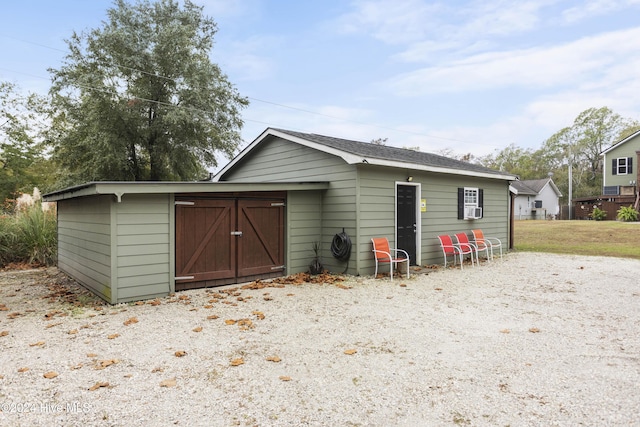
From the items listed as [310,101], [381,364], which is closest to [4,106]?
[310,101]

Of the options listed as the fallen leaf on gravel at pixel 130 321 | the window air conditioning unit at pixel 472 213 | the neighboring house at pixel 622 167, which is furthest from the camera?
the neighboring house at pixel 622 167

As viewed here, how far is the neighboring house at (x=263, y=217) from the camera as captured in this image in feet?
18.2

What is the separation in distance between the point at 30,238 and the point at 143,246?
19.6 feet

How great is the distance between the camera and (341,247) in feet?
24.3

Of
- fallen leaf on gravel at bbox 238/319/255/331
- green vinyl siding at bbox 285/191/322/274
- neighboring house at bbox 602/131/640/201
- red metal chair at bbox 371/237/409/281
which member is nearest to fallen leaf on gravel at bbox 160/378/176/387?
fallen leaf on gravel at bbox 238/319/255/331

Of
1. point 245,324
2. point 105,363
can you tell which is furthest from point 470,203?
point 105,363

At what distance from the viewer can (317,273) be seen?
25.1 ft

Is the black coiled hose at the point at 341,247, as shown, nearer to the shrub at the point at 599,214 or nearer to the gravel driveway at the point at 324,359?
the gravel driveway at the point at 324,359

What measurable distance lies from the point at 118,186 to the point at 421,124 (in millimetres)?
29851

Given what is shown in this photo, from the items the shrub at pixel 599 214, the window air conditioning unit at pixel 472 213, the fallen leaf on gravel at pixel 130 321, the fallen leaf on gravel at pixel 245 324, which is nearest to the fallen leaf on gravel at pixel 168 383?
the fallen leaf on gravel at pixel 245 324

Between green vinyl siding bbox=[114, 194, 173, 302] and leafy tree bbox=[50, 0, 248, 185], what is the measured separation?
484 inches

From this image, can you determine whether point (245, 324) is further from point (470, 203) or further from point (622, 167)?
point (622, 167)

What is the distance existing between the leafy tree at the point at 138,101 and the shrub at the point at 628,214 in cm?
2392

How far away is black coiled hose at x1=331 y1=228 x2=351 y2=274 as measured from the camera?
7328 mm
